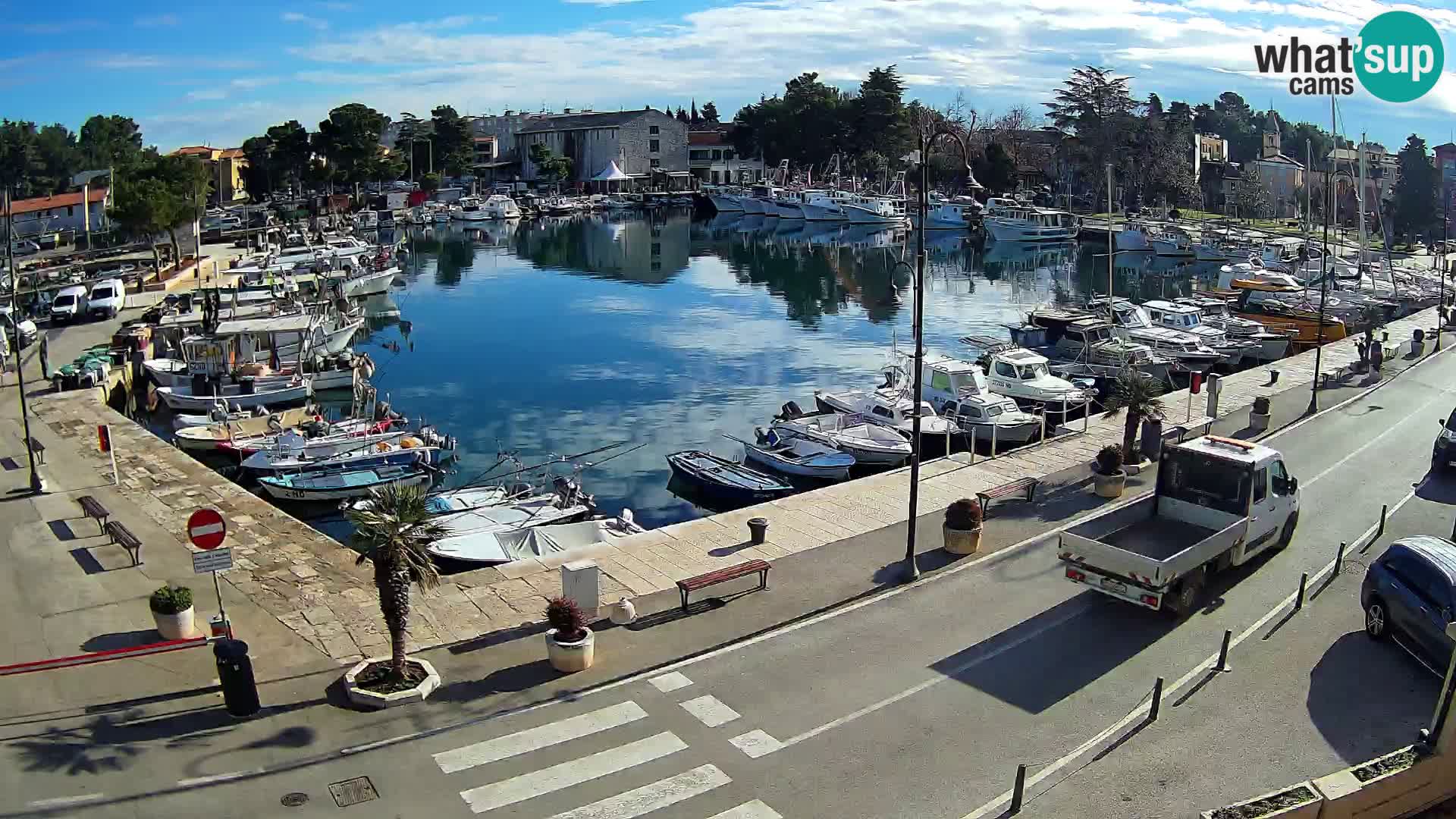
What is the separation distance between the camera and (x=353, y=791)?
1307 cm

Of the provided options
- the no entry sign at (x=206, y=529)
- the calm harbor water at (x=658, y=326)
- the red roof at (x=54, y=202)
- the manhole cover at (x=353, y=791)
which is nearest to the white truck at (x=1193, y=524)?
the manhole cover at (x=353, y=791)

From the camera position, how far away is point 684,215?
153375 millimetres

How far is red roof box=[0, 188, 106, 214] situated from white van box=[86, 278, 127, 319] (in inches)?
1899

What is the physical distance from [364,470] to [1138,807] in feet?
84.0

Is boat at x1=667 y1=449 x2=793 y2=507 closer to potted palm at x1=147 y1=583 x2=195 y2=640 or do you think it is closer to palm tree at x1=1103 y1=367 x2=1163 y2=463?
palm tree at x1=1103 y1=367 x2=1163 y2=463

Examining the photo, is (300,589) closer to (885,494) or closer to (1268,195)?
(885,494)

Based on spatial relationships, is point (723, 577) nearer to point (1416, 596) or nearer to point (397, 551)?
point (397, 551)

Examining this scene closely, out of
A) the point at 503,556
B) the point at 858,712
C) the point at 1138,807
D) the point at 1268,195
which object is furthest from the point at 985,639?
the point at 1268,195

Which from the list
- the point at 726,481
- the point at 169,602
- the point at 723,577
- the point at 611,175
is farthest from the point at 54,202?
the point at 723,577

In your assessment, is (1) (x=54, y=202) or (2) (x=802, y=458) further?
(1) (x=54, y=202)

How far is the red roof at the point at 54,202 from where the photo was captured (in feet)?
325

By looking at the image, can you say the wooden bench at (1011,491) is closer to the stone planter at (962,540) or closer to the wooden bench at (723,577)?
the stone planter at (962,540)

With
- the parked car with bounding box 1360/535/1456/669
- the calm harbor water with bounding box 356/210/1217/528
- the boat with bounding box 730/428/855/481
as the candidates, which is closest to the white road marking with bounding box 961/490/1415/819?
the parked car with bounding box 1360/535/1456/669

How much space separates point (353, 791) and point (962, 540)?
12296mm
